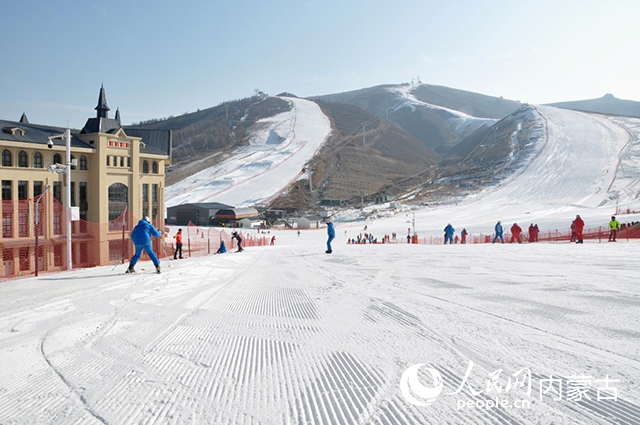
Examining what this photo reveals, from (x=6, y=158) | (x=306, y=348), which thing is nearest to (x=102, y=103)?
(x=6, y=158)

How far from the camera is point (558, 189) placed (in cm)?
6356

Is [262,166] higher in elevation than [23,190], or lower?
higher

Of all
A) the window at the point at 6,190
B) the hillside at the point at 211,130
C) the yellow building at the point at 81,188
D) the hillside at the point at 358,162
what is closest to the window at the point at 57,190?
the yellow building at the point at 81,188

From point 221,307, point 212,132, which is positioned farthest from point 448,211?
point 212,132

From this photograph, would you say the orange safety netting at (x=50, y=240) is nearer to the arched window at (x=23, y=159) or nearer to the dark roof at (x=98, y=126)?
the arched window at (x=23, y=159)

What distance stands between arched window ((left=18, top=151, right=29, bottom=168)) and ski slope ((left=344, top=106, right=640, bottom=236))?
33.3m

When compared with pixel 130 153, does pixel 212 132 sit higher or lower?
higher

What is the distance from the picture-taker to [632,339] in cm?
418

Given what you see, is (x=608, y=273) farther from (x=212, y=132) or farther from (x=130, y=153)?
(x=212, y=132)

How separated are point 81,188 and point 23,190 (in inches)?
137

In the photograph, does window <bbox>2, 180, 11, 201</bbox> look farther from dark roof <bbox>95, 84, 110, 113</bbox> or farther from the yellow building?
dark roof <bbox>95, 84, 110, 113</bbox>

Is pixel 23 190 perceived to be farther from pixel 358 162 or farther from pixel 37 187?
pixel 358 162

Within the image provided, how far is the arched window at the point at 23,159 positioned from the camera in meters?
25.3

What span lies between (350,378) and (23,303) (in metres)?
5.87
